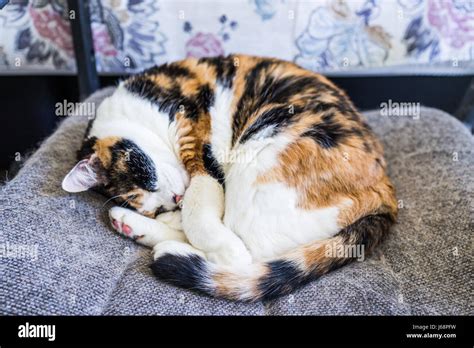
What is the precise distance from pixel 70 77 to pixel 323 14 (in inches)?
42.9

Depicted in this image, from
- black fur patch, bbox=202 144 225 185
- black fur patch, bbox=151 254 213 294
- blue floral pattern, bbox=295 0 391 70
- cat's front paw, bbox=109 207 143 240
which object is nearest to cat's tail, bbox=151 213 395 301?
black fur patch, bbox=151 254 213 294

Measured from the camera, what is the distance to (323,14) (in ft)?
5.91

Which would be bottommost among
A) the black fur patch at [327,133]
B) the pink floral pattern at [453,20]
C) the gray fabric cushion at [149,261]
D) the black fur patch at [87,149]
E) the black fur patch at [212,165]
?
the gray fabric cushion at [149,261]

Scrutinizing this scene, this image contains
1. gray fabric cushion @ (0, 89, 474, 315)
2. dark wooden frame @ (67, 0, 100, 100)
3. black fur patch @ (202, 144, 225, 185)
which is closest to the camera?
gray fabric cushion @ (0, 89, 474, 315)

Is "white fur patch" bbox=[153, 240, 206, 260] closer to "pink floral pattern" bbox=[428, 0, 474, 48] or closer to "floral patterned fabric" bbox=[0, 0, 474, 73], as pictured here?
"floral patterned fabric" bbox=[0, 0, 474, 73]

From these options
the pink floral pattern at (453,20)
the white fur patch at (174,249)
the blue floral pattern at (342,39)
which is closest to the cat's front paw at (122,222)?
the white fur patch at (174,249)

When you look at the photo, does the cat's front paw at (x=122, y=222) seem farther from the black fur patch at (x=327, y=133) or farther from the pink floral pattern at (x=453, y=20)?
the pink floral pattern at (x=453, y=20)

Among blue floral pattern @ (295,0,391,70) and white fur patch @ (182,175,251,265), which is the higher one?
blue floral pattern @ (295,0,391,70)

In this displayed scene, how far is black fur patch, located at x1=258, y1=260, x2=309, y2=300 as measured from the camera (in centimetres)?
107

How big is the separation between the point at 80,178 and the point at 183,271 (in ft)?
1.36

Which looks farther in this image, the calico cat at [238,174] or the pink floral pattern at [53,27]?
the pink floral pattern at [53,27]

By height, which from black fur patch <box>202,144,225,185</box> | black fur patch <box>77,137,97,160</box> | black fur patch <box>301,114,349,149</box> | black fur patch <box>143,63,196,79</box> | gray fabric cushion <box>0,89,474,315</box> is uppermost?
black fur patch <box>143,63,196,79</box>

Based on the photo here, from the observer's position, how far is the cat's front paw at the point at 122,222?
1274 millimetres

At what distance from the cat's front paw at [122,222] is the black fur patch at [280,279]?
40 centimetres
